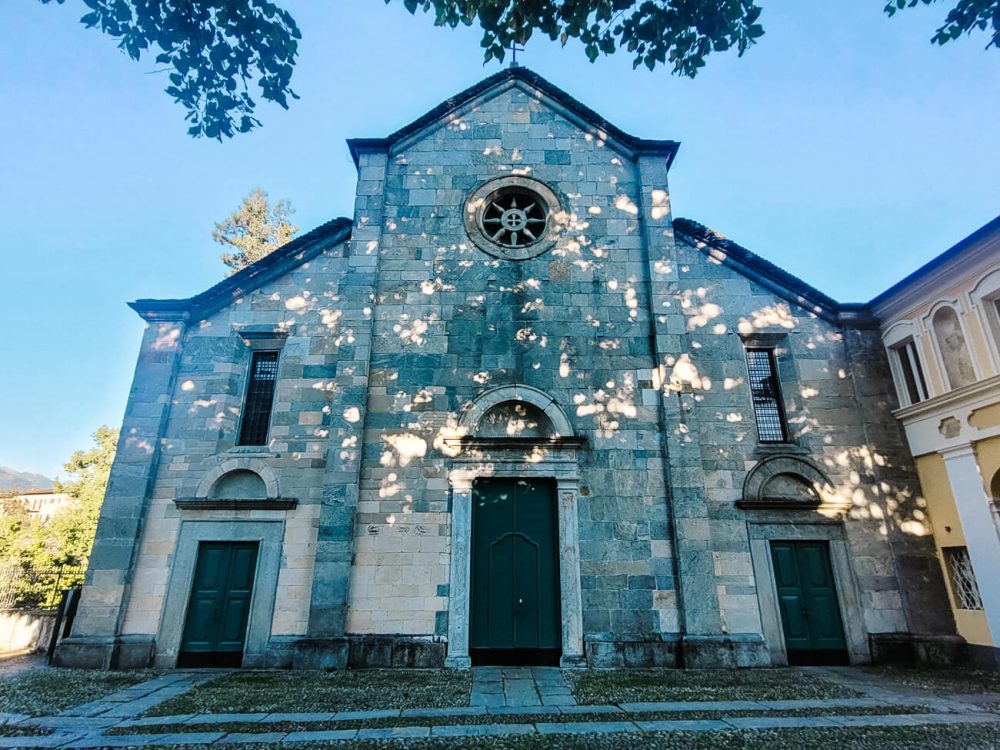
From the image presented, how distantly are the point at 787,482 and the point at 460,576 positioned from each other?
6.39m

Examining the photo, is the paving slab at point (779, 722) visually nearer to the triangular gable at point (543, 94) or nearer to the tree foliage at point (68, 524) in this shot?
the triangular gable at point (543, 94)

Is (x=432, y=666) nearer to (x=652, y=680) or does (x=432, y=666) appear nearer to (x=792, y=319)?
(x=652, y=680)

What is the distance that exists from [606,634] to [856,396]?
6924 mm

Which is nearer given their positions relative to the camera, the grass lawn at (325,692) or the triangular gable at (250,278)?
the grass lawn at (325,692)

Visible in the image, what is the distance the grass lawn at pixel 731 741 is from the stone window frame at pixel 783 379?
514 centimetres

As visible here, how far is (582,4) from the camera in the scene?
592 centimetres

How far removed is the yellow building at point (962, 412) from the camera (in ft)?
28.6

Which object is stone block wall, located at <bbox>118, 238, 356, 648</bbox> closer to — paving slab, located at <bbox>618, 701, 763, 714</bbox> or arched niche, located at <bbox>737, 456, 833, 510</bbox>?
paving slab, located at <bbox>618, 701, 763, 714</bbox>

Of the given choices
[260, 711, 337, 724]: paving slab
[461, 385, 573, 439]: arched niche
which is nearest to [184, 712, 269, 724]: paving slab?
[260, 711, 337, 724]: paving slab

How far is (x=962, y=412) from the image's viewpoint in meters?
9.22

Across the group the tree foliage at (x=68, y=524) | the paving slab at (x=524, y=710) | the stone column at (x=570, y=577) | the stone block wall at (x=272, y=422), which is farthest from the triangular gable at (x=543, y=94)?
the tree foliage at (x=68, y=524)

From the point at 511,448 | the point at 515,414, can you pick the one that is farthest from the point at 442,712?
the point at 515,414

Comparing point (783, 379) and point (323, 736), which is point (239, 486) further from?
point (783, 379)

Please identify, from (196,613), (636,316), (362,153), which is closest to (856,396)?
(636,316)
